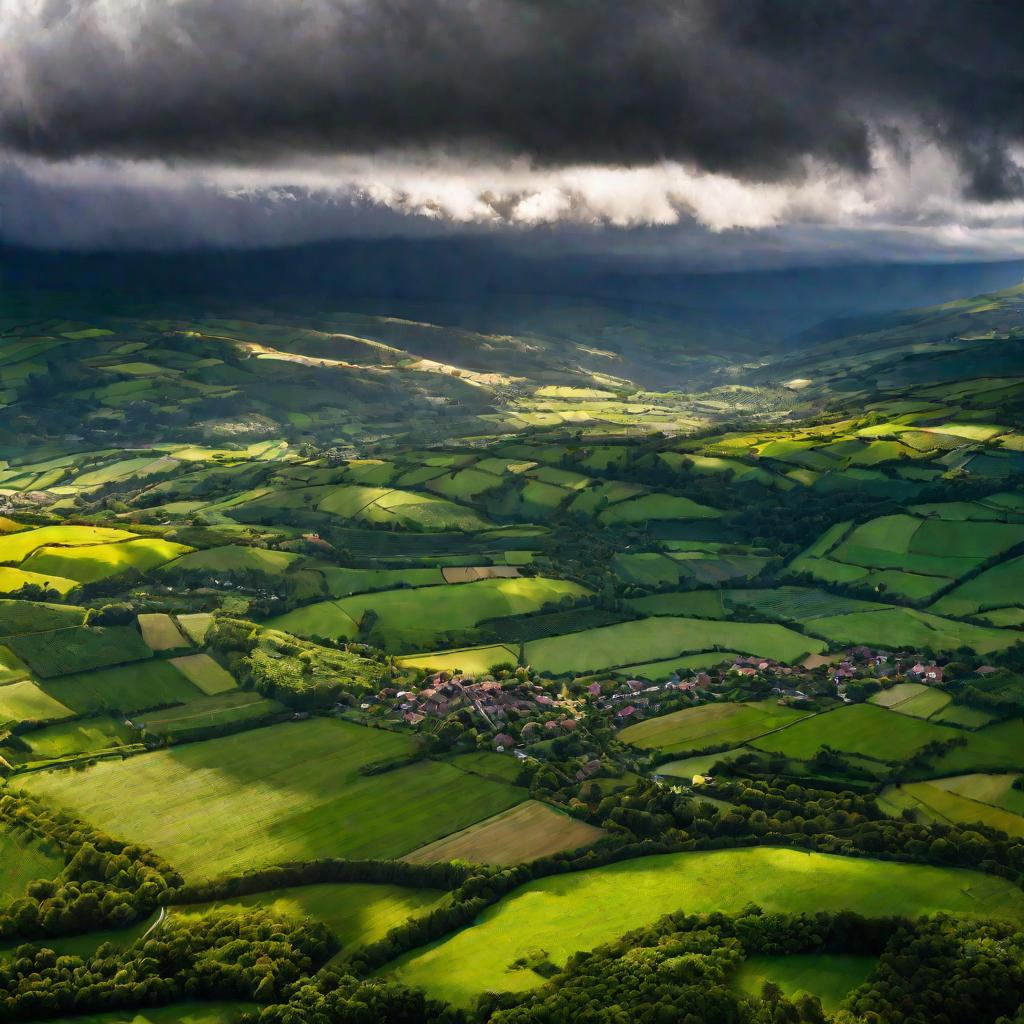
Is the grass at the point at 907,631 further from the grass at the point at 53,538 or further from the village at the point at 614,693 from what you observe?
the grass at the point at 53,538

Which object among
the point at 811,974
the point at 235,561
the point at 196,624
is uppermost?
the point at 235,561

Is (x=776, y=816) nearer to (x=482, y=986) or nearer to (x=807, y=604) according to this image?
(x=482, y=986)

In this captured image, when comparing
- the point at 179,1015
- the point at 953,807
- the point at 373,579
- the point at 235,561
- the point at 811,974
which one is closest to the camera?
the point at 179,1015

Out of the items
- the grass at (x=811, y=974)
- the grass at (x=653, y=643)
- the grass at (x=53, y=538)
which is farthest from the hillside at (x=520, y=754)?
the grass at (x=53, y=538)

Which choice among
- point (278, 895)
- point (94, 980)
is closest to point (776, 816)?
point (278, 895)

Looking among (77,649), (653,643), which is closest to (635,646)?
(653,643)

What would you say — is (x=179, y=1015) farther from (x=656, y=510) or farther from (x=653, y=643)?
(x=656, y=510)

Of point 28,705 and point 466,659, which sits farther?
point 466,659
